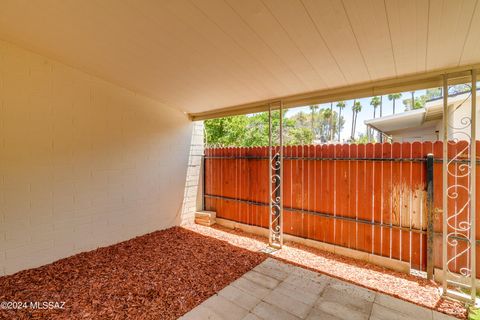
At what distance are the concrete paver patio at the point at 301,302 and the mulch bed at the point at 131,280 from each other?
8.0 inches

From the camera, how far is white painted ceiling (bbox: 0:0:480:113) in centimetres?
168

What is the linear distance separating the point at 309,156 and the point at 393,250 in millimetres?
1747

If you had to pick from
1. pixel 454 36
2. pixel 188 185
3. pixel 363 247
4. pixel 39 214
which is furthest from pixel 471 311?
pixel 39 214

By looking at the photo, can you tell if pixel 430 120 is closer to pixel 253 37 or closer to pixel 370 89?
pixel 370 89

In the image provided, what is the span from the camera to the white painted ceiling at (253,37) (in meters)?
1.68

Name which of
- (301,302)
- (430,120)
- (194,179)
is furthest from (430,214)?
(430,120)

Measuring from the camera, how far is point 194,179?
519 cm

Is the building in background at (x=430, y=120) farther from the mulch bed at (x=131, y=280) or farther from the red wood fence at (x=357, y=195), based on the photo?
the mulch bed at (x=131, y=280)

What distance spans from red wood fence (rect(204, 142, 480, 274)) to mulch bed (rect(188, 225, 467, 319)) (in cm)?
24

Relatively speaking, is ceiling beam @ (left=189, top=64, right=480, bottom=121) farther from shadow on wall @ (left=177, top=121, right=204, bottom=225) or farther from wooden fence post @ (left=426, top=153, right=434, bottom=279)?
shadow on wall @ (left=177, top=121, right=204, bottom=225)

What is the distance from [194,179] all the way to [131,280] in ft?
8.80

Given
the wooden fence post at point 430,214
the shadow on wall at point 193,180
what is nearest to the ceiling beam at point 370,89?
the wooden fence post at point 430,214

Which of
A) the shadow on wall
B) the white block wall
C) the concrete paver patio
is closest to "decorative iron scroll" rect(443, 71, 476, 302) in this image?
the concrete paver patio

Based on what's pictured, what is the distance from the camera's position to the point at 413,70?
245 cm
